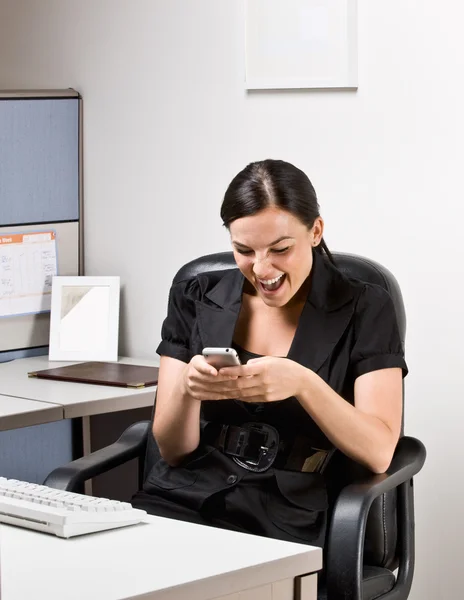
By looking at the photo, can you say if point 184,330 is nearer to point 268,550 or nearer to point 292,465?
point 292,465

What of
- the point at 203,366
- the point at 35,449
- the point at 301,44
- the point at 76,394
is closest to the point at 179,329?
the point at 203,366

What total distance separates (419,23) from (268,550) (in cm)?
154

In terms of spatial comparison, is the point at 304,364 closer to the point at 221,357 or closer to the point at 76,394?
the point at 221,357

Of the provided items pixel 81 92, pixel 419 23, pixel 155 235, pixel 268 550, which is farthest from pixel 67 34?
pixel 268 550

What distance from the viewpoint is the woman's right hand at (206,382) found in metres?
1.82

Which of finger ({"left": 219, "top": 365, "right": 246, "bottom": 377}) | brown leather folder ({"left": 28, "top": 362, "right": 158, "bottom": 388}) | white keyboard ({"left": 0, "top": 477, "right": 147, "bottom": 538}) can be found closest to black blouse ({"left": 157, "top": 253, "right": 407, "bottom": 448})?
finger ({"left": 219, "top": 365, "right": 246, "bottom": 377})

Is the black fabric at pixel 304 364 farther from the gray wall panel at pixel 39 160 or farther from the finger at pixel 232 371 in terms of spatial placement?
the gray wall panel at pixel 39 160

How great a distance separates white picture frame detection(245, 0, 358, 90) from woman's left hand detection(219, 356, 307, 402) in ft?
3.45

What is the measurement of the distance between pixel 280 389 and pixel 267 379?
0.04 m

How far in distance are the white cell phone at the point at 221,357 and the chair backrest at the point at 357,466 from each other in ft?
1.23

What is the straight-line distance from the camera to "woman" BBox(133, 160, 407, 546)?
1913mm

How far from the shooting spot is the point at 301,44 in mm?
2736

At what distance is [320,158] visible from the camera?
276cm

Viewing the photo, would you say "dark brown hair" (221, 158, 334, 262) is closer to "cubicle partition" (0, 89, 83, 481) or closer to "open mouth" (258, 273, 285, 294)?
"open mouth" (258, 273, 285, 294)
